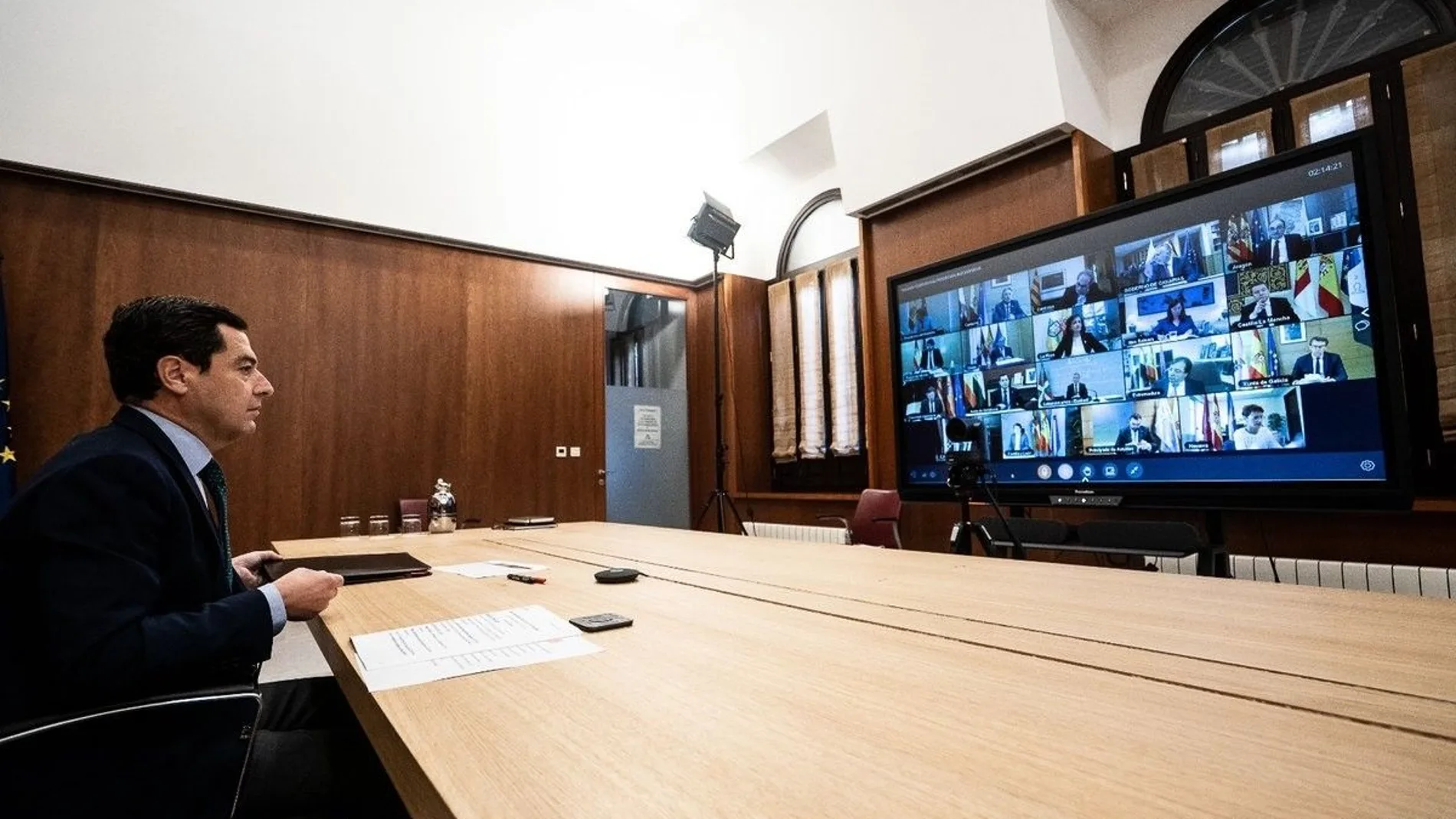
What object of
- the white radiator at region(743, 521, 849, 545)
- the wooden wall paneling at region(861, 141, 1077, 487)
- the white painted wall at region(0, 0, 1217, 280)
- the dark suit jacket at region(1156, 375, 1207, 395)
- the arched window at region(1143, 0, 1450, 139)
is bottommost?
the white radiator at region(743, 521, 849, 545)

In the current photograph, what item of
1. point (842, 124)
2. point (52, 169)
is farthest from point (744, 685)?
point (52, 169)

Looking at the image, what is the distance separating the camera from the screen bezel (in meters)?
1.89

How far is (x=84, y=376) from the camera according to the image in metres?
3.54

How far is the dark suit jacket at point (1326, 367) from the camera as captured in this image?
1993 mm

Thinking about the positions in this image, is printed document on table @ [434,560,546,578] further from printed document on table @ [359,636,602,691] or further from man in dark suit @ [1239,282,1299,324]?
man in dark suit @ [1239,282,1299,324]

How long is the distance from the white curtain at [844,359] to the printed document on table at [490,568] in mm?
3047

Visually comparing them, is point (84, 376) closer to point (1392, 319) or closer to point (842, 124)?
point (842, 124)

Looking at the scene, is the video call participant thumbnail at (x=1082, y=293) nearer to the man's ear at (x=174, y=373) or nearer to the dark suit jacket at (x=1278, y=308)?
the dark suit jacket at (x=1278, y=308)

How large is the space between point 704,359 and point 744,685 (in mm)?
5005

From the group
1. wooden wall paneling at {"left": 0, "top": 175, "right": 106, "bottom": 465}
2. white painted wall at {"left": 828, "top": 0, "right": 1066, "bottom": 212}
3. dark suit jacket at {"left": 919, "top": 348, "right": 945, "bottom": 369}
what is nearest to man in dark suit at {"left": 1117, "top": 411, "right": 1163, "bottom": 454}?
dark suit jacket at {"left": 919, "top": 348, "right": 945, "bottom": 369}

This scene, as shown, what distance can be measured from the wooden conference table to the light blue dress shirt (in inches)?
3.8

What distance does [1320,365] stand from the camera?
2035mm

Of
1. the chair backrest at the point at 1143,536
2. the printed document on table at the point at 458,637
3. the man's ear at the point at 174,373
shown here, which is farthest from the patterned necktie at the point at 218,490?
the chair backrest at the point at 1143,536

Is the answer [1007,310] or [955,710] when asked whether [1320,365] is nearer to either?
[1007,310]
